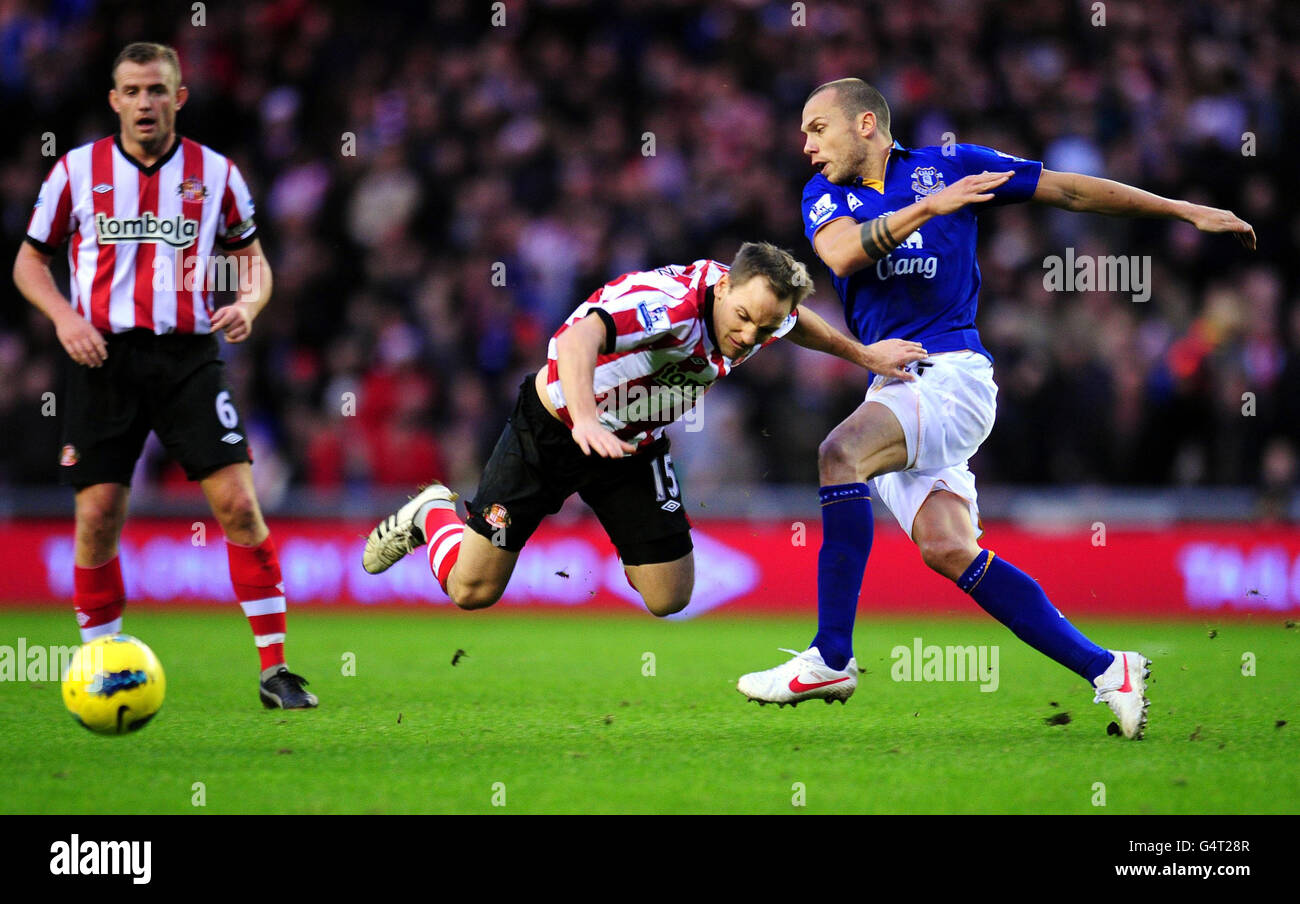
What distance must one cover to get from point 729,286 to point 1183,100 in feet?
34.4

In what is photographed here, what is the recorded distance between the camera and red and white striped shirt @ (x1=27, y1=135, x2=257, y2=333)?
598cm

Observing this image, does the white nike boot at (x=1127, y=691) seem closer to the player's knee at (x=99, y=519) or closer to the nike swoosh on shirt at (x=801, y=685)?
the nike swoosh on shirt at (x=801, y=685)

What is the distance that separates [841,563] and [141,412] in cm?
290

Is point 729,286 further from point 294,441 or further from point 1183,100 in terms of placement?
point 1183,100

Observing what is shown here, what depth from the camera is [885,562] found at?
1182cm

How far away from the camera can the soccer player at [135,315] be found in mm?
5969

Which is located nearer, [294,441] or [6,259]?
[294,441]

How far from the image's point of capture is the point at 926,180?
19.6ft

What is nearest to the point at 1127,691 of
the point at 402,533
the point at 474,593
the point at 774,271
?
the point at 774,271

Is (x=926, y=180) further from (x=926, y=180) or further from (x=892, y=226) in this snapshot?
(x=892, y=226)

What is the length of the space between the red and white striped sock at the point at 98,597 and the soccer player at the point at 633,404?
1.31 meters
